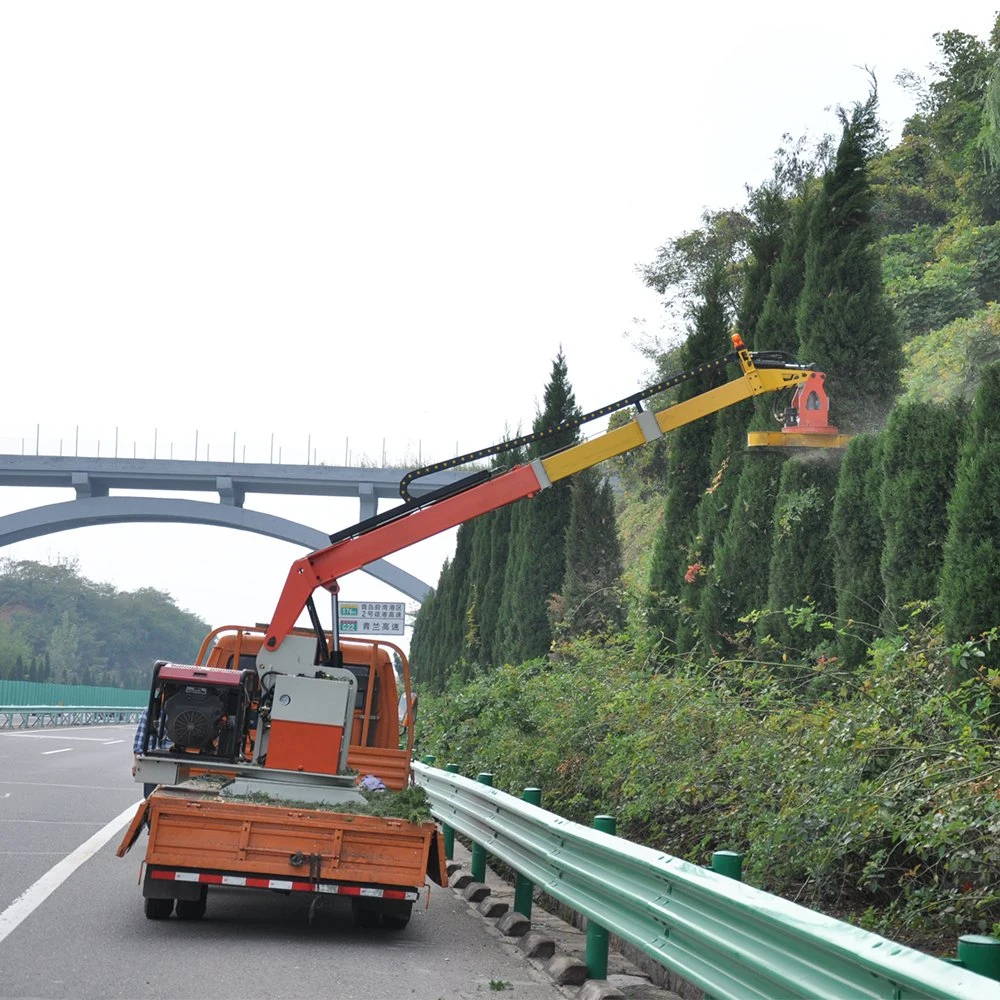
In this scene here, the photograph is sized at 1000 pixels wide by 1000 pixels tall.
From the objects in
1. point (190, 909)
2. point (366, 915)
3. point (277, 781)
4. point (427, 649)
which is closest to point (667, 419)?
point (277, 781)

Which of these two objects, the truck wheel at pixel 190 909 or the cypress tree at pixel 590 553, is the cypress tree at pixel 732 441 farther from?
the truck wheel at pixel 190 909

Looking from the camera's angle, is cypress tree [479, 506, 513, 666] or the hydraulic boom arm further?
cypress tree [479, 506, 513, 666]

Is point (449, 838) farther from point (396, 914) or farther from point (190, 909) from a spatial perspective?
point (190, 909)

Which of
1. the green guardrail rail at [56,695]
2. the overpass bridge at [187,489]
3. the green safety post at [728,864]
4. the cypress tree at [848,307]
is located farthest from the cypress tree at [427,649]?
the green safety post at [728,864]

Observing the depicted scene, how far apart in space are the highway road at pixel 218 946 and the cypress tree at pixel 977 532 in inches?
154

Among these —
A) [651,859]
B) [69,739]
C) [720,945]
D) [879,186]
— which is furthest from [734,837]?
[879,186]

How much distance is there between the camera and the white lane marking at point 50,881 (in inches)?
360

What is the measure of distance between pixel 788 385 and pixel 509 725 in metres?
5.04

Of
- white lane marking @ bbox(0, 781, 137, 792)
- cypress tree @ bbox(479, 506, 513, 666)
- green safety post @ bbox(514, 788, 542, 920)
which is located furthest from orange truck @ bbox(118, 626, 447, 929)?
cypress tree @ bbox(479, 506, 513, 666)

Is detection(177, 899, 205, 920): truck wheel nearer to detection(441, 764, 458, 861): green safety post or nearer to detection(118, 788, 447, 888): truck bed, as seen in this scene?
detection(118, 788, 447, 888): truck bed

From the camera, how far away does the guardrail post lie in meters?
4.11

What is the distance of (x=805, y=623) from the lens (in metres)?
10.8

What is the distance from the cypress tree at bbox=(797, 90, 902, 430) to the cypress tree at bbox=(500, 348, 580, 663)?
36.1ft

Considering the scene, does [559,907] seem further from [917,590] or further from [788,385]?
[788,385]
